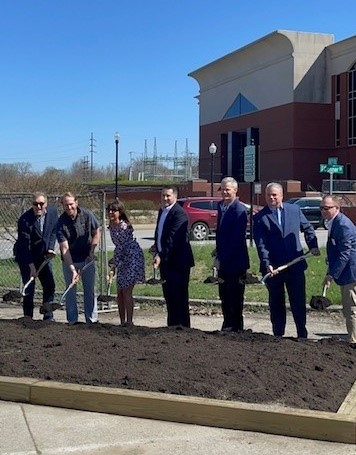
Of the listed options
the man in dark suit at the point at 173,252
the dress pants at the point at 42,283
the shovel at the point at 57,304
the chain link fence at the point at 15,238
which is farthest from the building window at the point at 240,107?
the man in dark suit at the point at 173,252

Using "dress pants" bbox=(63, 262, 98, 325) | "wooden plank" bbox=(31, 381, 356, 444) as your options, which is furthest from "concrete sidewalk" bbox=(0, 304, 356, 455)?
"dress pants" bbox=(63, 262, 98, 325)

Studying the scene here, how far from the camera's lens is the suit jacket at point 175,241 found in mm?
8117

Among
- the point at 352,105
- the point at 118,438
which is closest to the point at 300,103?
the point at 352,105

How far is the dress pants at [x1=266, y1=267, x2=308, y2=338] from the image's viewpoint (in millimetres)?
7617

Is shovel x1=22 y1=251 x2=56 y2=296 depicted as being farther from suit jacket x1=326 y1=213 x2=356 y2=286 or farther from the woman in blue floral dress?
suit jacket x1=326 y1=213 x2=356 y2=286

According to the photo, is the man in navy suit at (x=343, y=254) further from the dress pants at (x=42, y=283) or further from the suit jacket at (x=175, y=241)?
the dress pants at (x=42, y=283)

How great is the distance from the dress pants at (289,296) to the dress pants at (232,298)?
37 centimetres

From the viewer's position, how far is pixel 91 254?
344 inches

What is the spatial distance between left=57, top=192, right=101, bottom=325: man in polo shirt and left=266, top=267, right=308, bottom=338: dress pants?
2258 mm

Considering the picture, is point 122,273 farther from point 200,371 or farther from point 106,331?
point 200,371

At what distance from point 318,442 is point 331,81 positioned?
50.4m

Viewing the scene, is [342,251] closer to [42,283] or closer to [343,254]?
[343,254]

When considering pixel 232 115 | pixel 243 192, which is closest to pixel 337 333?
pixel 243 192

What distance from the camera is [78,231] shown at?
8.61 m
